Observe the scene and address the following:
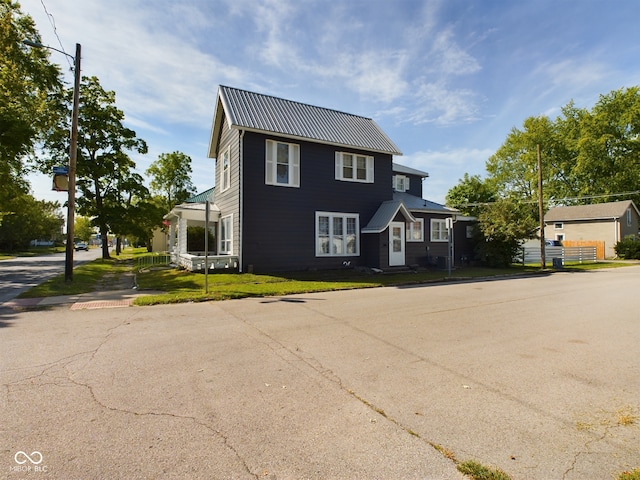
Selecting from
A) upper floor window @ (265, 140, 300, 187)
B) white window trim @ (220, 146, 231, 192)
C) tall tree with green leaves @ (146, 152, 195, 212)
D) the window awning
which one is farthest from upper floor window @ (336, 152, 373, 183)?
tall tree with green leaves @ (146, 152, 195, 212)

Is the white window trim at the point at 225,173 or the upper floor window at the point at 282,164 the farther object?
the white window trim at the point at 225,173

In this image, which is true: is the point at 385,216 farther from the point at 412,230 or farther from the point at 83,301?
the point at 83,301

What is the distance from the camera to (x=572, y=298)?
11.6 meters

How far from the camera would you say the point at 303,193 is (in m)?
17.5

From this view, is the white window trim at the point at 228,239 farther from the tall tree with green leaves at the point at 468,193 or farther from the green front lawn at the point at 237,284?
the tall tree with green leaves at the point at 468,193

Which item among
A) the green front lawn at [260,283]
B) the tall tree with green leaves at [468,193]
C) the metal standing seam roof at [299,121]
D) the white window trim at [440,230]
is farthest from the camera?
the tall tree with green leaves at [468,193]

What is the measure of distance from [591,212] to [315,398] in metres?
49.8

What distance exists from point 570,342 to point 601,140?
53.2 meters

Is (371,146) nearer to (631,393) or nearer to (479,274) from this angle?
(479,274)

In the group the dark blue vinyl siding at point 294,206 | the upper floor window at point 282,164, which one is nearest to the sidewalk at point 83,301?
the dark blue vinyl siding at point 294,206

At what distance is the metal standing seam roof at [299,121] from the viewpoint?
54.9 feet

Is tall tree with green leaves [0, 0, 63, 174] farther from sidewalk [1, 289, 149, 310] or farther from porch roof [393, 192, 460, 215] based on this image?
porch roof [393, 192, 460, 215]

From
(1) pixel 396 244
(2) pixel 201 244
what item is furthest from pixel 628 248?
(2) pixel 201 244

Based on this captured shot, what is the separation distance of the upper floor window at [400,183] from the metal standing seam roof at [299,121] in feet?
21.9
